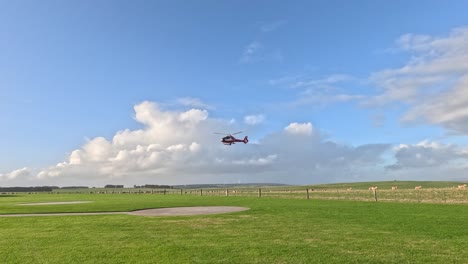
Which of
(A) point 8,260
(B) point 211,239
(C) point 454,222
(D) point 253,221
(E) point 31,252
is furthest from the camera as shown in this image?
(D) point 253,221

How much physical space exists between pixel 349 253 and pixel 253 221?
7.82 meters

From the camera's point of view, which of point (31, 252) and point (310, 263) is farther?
point (31, 252)

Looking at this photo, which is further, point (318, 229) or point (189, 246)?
point (318, 229)

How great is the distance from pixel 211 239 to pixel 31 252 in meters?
5.14

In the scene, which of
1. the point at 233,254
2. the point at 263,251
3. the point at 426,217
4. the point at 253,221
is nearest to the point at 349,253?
the point at 263,251

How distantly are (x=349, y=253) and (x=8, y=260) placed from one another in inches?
340

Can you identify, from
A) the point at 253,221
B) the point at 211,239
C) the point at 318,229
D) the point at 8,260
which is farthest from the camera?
the point at 253,221

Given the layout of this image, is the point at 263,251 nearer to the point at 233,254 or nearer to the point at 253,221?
the point at 233,254

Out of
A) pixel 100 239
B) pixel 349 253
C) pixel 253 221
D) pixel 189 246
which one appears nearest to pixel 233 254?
pixel 189 246

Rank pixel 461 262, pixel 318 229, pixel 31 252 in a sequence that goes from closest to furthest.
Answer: pixel 461 262 → pixel 31 252 → pixel 318 229

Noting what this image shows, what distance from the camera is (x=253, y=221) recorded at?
1725 centimetres

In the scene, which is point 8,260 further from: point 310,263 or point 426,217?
point 426,217

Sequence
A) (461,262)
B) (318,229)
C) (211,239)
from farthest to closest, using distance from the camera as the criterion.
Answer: (318,229), (211,239), (461,262)

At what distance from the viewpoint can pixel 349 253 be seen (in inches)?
384
